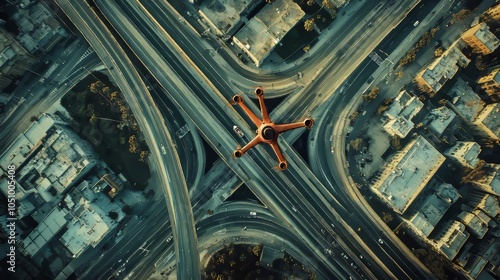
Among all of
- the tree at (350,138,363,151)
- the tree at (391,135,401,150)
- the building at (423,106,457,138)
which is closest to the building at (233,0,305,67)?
the tree at (350,138,363,151)

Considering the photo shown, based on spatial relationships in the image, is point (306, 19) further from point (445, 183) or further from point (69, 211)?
point (69, 211)

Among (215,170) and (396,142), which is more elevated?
(396,142)

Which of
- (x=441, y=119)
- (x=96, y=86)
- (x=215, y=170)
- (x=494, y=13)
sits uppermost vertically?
(x=494, y=13)

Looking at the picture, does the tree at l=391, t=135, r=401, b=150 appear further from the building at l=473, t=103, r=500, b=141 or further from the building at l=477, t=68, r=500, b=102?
the building at l=477, t=68, r=500, b=102

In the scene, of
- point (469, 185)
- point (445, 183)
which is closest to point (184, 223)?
point (445, 183)

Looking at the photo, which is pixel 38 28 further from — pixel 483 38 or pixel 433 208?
pixel 483 38

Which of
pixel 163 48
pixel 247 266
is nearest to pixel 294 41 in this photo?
pixel 163 48
